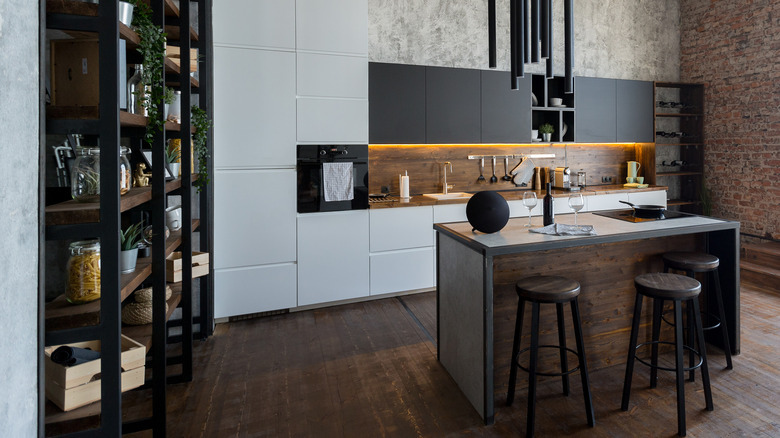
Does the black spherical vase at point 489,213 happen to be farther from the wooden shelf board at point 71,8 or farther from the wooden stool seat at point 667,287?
the wooden shelf board at point 71,8

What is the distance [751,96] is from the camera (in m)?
5.50

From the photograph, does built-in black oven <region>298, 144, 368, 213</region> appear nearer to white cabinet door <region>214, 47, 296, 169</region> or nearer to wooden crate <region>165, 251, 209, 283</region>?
white cabinet door <region>214, 47, 296, 169</region>

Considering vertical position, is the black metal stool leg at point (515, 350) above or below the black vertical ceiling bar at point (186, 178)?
below

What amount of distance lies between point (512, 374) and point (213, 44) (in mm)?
3385

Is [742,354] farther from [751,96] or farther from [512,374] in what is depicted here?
[751,96]

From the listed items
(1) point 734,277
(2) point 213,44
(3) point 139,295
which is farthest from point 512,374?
(2) point 213,44

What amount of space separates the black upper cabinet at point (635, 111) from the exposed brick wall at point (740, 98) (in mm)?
882

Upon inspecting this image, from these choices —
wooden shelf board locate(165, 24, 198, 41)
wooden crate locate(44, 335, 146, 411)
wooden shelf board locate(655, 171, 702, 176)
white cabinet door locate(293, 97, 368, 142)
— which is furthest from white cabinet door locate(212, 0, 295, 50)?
wooden shelf board locate(655, 171, 702, 176)

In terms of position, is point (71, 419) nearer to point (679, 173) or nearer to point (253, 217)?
point (253, 217)

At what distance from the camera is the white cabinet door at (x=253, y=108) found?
370 centimetres

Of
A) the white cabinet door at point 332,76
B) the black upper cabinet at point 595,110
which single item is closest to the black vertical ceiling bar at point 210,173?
the white cabinet door at point 332,76

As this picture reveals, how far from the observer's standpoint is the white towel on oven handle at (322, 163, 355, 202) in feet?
13.4

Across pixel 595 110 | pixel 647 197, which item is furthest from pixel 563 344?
pixel 595 110

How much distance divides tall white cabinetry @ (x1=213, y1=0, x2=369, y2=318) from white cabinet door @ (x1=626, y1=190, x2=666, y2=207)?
363 cm
